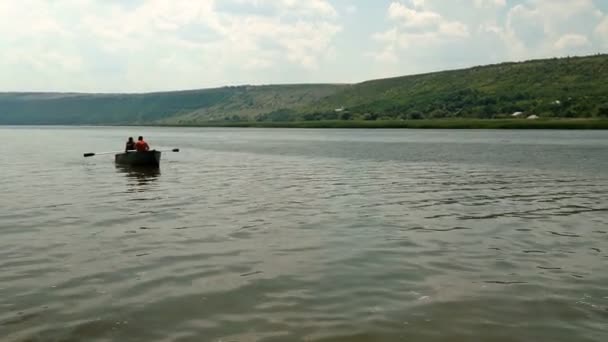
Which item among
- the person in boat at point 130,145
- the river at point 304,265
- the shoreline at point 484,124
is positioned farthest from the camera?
the shoreline at point 484,124

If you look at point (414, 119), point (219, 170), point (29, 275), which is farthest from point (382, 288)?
point (414, 119)

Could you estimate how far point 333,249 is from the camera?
47.4ft

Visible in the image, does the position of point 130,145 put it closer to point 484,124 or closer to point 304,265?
point 304,265

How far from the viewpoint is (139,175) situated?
35750mm

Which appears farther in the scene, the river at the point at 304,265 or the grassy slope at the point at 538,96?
the grassy slope at the point at 538,96

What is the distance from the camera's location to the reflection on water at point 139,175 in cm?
2916

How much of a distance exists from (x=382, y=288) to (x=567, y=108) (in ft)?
484

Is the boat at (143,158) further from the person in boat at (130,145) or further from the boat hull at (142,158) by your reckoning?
the person in boat at (130,145)

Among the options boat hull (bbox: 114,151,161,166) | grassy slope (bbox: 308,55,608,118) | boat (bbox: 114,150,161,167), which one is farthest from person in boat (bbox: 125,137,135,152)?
grassy slope (bbox: 308,55,608,118)

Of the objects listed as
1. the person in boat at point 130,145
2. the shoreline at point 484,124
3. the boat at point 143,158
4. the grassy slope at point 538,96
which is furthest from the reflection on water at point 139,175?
the grassy slope at point 538,96

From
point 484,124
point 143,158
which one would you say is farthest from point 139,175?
point 484,124

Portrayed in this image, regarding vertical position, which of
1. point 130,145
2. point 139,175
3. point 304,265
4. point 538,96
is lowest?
point 139,175

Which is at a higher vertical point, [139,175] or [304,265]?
[304,265]

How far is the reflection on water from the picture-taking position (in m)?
29.2
